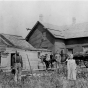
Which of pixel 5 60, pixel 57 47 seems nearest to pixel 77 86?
pixel 5 60

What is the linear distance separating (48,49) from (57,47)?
154 cm

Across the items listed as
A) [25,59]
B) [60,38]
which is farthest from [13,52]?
[60,38]

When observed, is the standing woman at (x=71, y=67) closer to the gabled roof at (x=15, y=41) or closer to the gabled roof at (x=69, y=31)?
the gabled roof at (x=15, y=41)

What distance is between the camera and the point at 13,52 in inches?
1110

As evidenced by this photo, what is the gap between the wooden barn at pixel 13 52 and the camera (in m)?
26.9

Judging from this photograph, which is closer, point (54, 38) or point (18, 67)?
point (18, 67)

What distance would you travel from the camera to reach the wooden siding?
3641 cm

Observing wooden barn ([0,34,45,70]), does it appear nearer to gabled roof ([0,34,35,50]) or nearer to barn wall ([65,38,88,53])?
gabled roof ([0,34,35,50])

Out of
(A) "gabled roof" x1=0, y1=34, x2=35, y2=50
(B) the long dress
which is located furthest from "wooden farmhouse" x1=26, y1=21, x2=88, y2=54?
(B) the long dress

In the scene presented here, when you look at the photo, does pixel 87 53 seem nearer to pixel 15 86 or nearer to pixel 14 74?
pixel 14 74

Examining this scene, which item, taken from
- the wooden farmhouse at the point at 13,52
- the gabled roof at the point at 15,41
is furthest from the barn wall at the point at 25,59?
the gabled roof at the point at 15,41

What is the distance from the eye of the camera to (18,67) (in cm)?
1470

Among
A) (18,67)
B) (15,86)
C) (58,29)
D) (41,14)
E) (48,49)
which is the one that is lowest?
(15,86)

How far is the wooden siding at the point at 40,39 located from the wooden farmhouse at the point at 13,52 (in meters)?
2.95
